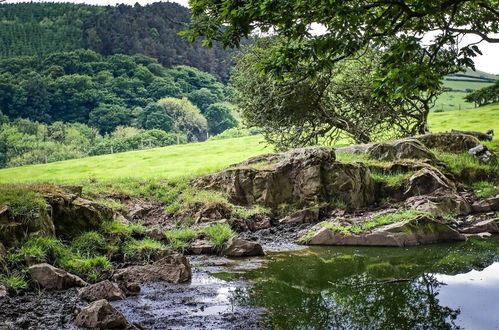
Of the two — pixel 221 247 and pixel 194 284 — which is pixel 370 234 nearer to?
pixel 221 247

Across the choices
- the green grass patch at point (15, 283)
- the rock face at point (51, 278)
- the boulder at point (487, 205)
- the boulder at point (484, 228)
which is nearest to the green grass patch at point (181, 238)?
the rock face at point (51, 278)

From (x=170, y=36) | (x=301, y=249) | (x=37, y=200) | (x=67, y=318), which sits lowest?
(x=301, y=249)

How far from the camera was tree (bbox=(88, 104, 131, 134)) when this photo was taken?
12588 cm

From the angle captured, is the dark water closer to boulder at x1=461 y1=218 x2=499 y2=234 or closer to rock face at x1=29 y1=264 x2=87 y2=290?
boulder at x1=461 y1=218 x2=499 y2=234

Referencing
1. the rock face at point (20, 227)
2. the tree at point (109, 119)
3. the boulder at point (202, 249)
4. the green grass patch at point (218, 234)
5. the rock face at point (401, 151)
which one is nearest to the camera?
the rock face at point (20, 227)

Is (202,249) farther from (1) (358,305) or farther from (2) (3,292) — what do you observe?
(1) (358,305)

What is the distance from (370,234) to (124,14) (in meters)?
199

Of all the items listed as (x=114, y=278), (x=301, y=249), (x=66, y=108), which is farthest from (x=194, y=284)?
(x=66, y=108)

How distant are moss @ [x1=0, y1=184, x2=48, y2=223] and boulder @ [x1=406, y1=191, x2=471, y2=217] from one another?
11.7 m

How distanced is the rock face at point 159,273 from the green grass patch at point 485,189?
1314 centimetres

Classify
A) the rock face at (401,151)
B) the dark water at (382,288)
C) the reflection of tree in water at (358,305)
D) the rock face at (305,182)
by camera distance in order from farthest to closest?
the rock face at (401,151) < the rock face at (305,182) < the dark water at (382,288) < the reflection of tree in water at (358,305)

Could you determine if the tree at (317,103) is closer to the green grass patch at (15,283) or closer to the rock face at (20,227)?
the rock face at (20,227)

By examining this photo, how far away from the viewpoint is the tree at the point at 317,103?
28.8 meters

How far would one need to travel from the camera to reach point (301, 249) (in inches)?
512
